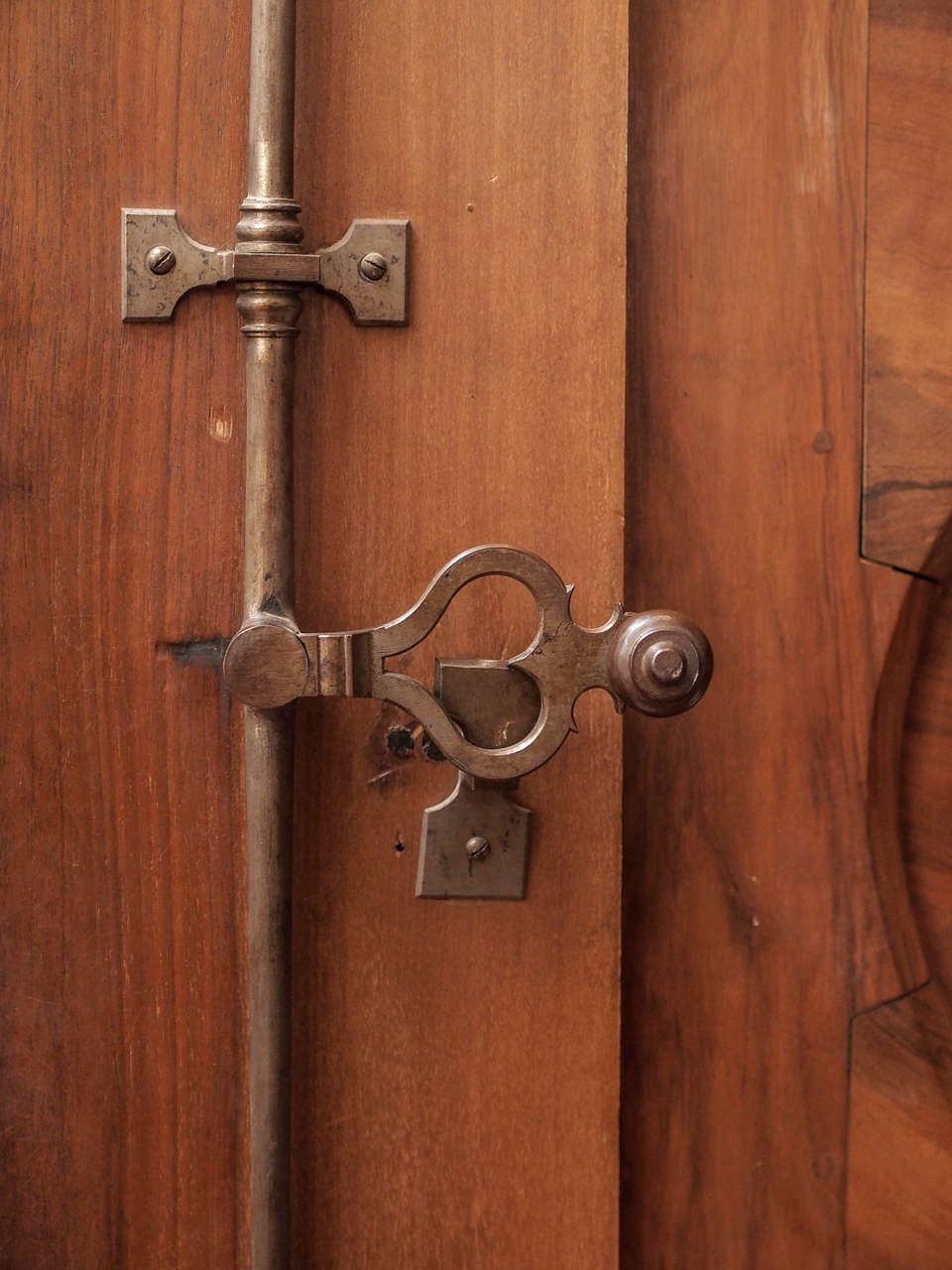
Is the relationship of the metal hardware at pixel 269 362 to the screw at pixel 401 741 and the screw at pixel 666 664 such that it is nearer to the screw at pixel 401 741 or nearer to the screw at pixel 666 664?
the screw at pixel 401 741

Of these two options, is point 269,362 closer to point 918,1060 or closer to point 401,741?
point 401,741

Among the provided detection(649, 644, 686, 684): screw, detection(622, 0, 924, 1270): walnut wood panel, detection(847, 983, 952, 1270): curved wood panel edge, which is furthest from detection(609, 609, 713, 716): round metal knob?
detection(847, 983, 952, 1270): curved wood panel edge

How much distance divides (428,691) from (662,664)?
3.8 inches

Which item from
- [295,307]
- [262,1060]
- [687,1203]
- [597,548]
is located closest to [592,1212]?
[687,1203]

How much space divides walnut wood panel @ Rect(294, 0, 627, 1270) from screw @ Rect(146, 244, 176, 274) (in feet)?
0.21

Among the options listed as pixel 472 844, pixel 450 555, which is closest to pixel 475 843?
pixel 472 844

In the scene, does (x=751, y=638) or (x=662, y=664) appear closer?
(x=662, y=664)

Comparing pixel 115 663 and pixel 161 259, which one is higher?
pixel 161 259

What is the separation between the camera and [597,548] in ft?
1.76

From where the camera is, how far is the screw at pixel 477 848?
53 cm

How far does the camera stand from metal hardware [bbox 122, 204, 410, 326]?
0.51 m

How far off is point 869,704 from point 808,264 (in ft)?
0.70

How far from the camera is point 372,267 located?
517 mm

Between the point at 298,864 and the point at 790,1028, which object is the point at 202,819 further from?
the point at 790,1028
